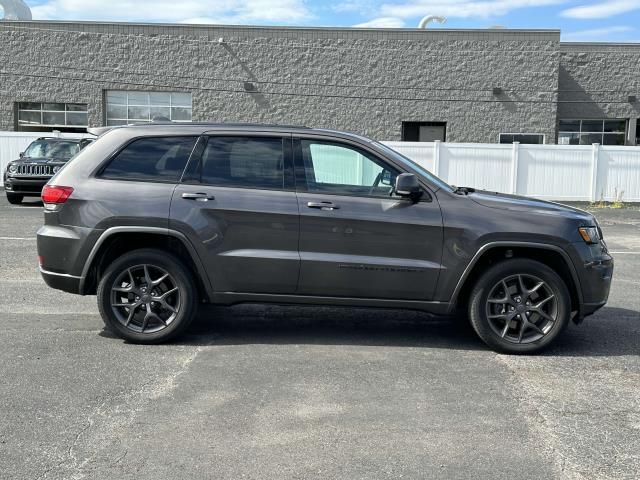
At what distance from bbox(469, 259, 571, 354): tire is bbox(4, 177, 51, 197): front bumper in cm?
1427

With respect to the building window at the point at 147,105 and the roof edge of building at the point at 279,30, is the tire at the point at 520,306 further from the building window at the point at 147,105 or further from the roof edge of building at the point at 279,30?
the building window at the point at 147,105

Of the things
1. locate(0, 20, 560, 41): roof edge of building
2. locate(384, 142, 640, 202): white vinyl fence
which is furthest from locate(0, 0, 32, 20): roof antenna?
locate(384, 142, 640, 202): white vinyl fence

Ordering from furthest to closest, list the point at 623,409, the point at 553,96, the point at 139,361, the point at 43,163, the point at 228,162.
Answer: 1. the point at 553,96
2. the point at 43,163
3. the point at 228,162
4. the point at 139,361
5. the point at 623,409

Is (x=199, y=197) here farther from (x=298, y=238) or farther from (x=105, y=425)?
(x=105, y=425)

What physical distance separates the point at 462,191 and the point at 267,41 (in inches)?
897

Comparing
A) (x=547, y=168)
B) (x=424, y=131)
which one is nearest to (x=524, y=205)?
(x=547, y=168)

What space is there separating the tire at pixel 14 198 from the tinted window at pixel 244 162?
13.5 m

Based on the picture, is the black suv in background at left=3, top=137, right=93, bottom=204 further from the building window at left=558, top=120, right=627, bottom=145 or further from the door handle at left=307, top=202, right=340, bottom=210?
the building window at left=558, top=120, right=627, bottom=145

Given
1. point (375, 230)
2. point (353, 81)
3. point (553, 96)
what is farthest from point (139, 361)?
point (553, 96)

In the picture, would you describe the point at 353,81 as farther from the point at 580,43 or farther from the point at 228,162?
the point at 228,162

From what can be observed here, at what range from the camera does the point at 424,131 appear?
2778 cm

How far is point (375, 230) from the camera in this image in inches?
217

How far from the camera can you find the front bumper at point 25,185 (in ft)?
55.8

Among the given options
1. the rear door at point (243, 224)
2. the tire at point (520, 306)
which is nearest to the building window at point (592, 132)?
the tire at point (520, 306)
